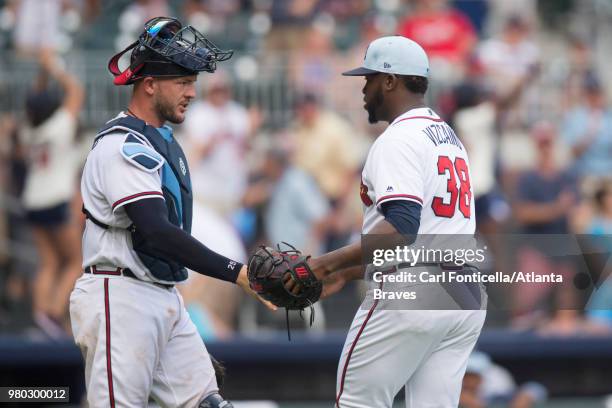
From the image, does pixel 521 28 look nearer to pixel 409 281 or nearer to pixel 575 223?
pixel 575 223

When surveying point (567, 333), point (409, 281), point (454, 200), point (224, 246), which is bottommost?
point (567, 333)

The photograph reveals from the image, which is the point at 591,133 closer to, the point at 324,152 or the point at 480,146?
the point at 480,146

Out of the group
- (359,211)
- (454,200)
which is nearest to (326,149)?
(359,211)

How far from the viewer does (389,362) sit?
515 centimetres

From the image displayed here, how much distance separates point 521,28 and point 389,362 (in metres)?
7.42

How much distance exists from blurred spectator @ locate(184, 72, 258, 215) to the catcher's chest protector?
15.2ft

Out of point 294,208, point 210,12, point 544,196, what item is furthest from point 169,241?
point 210,12

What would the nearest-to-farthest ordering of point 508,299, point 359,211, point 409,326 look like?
point 409,326 → point 508,299 → point 359,211

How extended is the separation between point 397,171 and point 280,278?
693 mm

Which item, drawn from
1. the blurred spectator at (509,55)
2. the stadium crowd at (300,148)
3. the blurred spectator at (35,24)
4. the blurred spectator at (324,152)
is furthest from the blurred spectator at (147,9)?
the blurred spectator at (509,55)

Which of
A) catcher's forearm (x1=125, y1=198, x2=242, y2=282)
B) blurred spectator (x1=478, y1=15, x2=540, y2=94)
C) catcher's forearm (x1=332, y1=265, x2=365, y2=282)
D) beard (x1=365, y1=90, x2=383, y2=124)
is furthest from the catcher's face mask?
blurred spectator (x1=478, y1=15, x2=540, y2=94)

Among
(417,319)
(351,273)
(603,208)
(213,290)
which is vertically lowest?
(213,290)

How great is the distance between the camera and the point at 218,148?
33.5 feet

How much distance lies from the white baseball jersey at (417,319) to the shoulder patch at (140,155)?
939 mm
